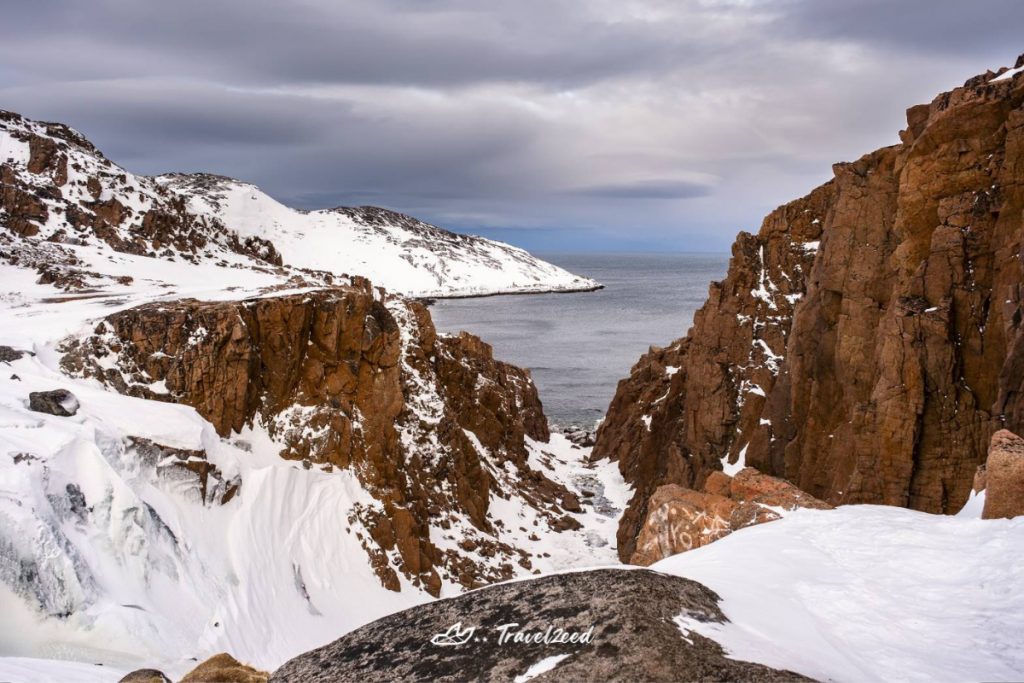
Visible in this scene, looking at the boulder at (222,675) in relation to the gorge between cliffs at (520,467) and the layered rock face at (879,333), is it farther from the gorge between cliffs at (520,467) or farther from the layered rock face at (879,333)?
the layered rock face at (879,333)

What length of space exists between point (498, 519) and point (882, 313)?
21.4 m

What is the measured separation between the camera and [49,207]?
48750mm

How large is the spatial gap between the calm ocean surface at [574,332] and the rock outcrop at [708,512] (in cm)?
4552

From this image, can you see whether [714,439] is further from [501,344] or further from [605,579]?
[501,344]

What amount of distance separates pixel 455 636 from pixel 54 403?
723 inches

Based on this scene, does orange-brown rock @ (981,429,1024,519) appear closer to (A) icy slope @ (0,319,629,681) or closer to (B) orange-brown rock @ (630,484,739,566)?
(B) orange-brown rock @ (630,484,739,566)

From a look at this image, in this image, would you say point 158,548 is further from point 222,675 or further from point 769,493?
point 769,493

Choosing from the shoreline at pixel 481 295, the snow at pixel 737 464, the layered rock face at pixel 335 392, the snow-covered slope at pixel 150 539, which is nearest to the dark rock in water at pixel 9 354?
the snow-covered slope at pixel 150 539

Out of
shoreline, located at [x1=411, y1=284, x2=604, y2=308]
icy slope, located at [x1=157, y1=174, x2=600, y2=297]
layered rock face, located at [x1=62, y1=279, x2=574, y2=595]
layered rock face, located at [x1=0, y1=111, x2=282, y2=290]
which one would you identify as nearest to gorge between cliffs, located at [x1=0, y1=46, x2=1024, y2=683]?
layered rock face, located at [x1=62, y1=279, x2=574, y2=595]

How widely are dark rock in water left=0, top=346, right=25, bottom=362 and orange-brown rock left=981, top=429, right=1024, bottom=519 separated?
29174mm

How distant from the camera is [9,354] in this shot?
23.3 meters

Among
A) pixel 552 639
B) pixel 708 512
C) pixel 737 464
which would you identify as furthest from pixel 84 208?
pixel 552 639

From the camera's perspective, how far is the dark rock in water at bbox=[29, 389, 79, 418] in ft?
63.5

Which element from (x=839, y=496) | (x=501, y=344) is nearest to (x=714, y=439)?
(x=839, y=496)
